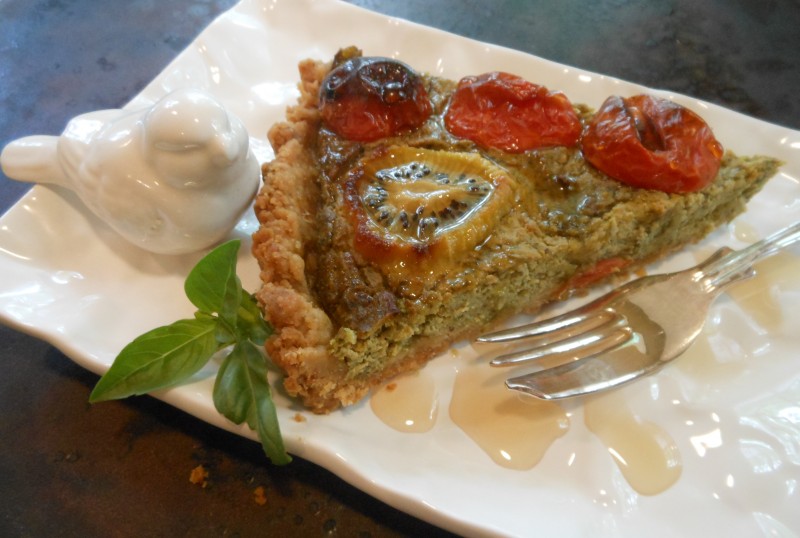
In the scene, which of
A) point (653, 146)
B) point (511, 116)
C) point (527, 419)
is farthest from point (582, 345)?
point (511, 116)

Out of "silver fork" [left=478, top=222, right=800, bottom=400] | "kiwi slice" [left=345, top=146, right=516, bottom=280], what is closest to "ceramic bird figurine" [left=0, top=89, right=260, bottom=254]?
"kiwi slice" [left=345, top=146, right=516, bottom=280]

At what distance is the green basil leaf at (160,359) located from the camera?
2053 millimetres

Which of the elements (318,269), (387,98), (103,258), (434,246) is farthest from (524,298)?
(103,258)

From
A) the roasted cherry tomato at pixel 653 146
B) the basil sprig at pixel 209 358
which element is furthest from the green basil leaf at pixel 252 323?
the roasted cherry tomato at pixel 653 146

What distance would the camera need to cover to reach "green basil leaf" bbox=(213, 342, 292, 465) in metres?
2.07

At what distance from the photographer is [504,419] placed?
2453 millimetres

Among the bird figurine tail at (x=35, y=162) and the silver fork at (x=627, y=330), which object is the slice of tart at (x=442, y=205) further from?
the bird figurine tail at (x=35, y=162)

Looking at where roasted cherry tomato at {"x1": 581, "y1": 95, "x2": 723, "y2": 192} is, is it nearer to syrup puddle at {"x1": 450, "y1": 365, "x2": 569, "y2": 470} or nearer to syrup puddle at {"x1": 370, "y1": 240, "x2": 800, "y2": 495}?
syrup puddle at {"x1": 370, "y1": 240, "x2": 800, "y2": 495}

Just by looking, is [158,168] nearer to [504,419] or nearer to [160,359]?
[160,359]

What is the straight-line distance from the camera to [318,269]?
2.54m

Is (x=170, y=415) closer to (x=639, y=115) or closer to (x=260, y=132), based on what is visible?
(x=260, y=132)

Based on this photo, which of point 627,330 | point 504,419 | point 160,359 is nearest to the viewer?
point 160,359

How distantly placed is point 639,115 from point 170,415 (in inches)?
107

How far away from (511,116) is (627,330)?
48.3 inches
